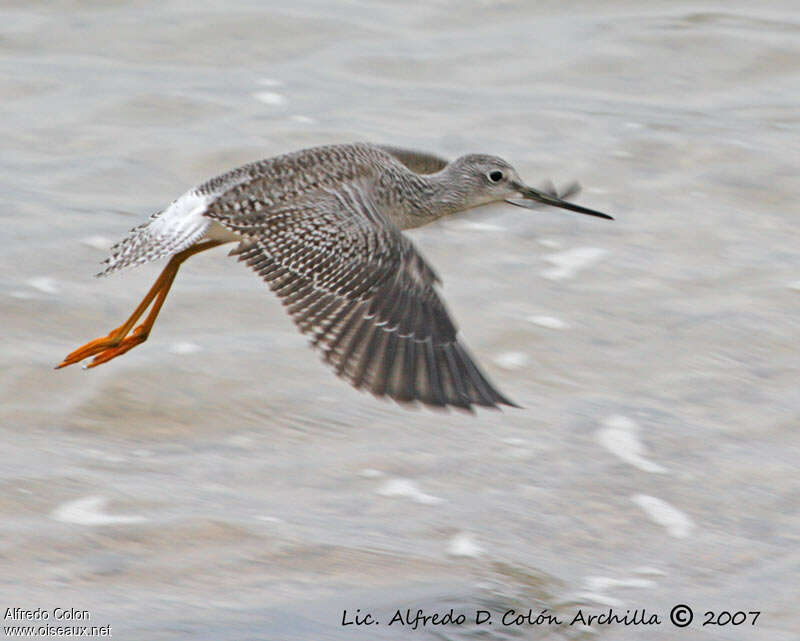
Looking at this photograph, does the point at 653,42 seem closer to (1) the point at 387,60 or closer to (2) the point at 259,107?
(1) the point at 387,60

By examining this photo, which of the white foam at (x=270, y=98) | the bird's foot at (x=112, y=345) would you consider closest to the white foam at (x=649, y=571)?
the bird's foot at (x=112, y=345)

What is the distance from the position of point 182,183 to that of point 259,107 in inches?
57.0

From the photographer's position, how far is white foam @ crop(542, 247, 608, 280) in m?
8.62

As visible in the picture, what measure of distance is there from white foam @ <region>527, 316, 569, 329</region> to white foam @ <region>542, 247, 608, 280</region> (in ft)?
1.66

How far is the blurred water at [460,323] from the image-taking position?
229 inches

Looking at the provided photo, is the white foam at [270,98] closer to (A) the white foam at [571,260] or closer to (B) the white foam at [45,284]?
(A) the white foam at [571,260]

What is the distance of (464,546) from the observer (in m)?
5.99

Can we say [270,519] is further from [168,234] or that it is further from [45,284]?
[45,284]

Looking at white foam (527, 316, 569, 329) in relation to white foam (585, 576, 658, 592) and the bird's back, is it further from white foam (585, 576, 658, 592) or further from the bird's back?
white foam (585, 576, 658, 592)

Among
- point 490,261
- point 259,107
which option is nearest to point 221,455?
point 490,261

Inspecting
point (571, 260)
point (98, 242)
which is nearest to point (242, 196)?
point (98, 242)

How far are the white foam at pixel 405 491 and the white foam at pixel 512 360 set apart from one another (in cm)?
134

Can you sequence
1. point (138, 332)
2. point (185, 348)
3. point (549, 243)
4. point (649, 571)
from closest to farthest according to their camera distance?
point (649, 571) < point (138, 332) < point (185, 348) < point (549, 243)

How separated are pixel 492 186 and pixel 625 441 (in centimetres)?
132
